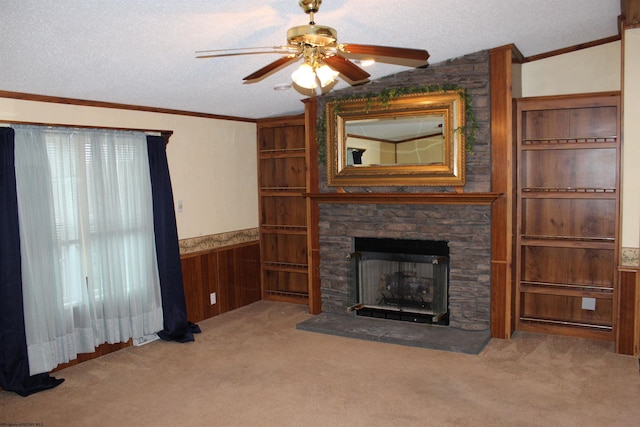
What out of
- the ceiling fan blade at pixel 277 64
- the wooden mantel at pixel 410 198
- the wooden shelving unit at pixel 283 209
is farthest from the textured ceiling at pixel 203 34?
the wooden shelving unit at pixel 283 209

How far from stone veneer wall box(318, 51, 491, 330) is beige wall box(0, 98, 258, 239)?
1.25m

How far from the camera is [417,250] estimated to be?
5043 millimetres

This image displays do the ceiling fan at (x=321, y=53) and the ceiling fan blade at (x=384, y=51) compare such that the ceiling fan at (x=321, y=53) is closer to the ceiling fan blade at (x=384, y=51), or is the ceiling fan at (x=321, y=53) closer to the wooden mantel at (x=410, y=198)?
the ceiling fan blade at (x=384, y=51)

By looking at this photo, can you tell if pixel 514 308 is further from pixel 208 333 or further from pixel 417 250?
pixel 208 333

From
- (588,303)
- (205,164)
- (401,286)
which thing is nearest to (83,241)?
(205,164)

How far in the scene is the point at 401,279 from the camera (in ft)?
17.1

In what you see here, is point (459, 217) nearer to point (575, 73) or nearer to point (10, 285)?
point (575, 73)

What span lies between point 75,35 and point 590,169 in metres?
4.24

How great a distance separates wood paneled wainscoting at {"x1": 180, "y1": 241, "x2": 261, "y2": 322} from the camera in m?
5.38

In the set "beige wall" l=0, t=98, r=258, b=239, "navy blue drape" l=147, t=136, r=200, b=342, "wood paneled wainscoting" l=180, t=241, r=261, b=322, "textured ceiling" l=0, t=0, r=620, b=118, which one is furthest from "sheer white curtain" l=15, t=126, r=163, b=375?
"wood paneled wainscoting" l=180, t=241, r=261, b=322

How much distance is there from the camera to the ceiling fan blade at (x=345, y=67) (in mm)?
2795

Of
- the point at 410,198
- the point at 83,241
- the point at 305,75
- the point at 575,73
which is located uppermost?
the point at 575,73

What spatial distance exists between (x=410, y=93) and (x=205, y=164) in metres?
2.23

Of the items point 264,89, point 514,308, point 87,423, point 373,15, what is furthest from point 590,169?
point 87,423
